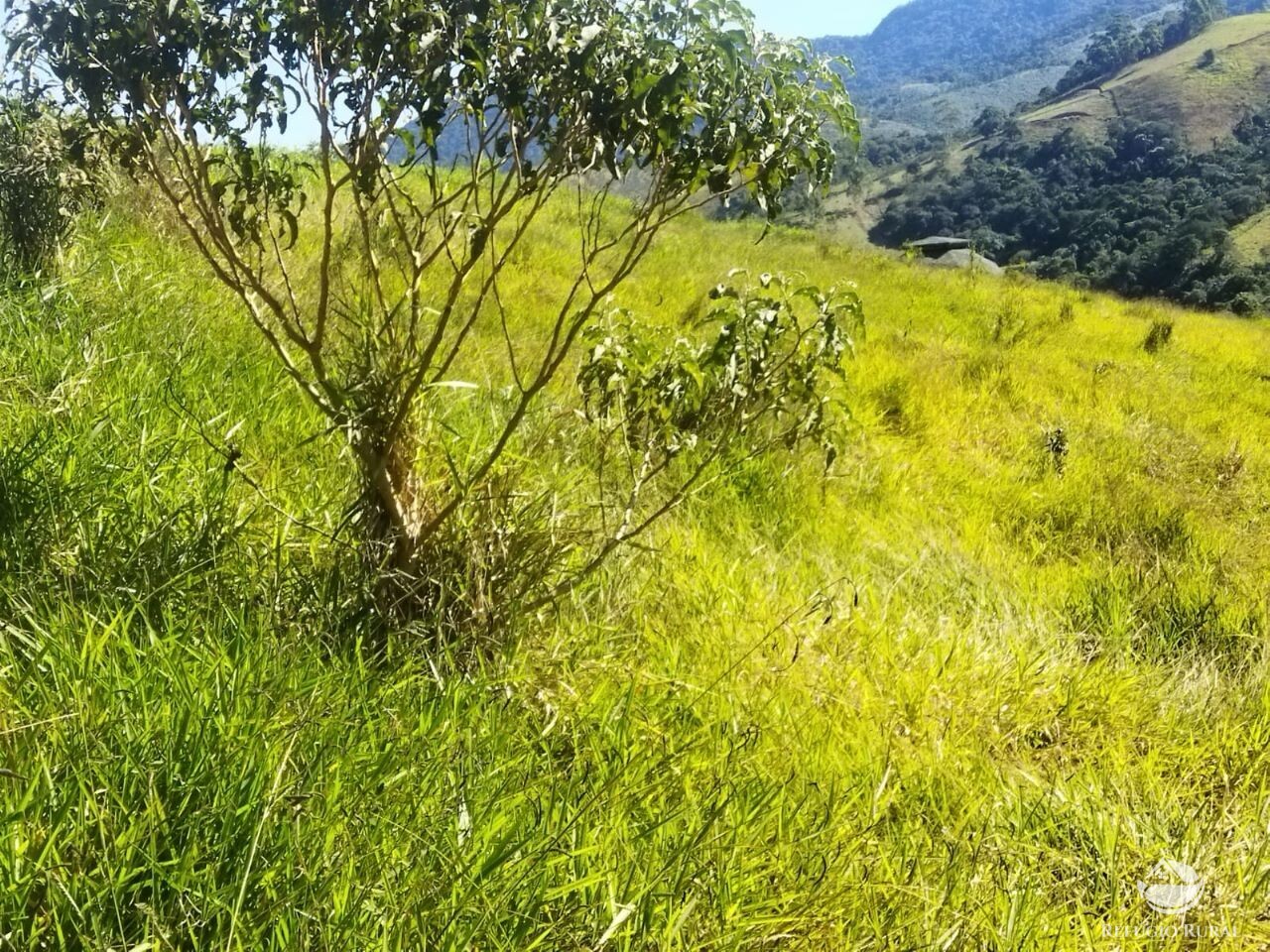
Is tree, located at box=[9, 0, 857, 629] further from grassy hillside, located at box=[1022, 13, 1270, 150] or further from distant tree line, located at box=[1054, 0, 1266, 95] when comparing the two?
distant tree line, located at box=[1054, 0, 1266, 95]

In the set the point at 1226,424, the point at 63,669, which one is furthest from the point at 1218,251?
the point at 63,669

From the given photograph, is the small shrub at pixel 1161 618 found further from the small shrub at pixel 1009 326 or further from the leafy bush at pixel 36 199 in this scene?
the small shrub at pixel 1009 326

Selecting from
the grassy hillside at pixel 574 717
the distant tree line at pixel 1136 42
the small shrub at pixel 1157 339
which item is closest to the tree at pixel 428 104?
the grassy hillside at pixel 574 717

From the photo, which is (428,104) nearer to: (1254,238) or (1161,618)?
(1161,618)

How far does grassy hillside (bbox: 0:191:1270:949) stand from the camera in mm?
1240

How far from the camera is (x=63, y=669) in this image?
1459 millimetres

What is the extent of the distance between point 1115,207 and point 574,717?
3585 inches

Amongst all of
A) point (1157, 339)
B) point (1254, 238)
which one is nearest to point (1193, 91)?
point (1254, 238)

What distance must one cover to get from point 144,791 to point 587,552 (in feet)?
4.99

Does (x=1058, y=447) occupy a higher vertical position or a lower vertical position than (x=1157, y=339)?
higher

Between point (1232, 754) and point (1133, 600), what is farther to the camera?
point (1133, 600)

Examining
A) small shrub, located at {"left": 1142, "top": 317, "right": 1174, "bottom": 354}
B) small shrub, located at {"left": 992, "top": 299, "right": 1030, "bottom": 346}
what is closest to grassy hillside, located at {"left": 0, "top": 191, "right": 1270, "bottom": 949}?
small shrub, located at {"left": 992, "top": 299, "right": 1030, "bottom": 346}

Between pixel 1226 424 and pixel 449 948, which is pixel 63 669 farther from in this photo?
pixel 1226 424

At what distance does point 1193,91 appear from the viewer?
333 ft
